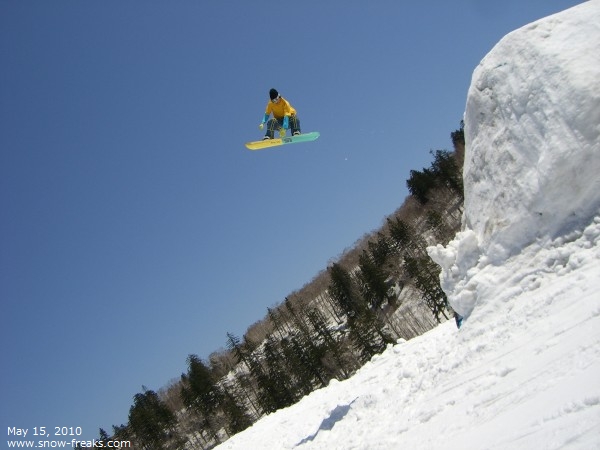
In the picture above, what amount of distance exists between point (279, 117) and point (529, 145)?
9.08 m

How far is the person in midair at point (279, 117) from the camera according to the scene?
16.3m

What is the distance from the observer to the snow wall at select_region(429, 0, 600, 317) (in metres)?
8.66

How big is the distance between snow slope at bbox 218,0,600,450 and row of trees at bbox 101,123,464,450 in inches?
1626

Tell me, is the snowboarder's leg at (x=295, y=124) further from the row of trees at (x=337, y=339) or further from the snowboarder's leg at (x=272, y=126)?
the row of trees at (x=337, y=339)

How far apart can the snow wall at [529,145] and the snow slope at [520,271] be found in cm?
2

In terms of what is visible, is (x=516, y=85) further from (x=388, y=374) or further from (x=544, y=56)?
(x=388, y=374)

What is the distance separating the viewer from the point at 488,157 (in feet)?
34.7

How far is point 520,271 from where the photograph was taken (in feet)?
29.7

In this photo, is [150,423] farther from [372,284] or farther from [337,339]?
[372,284]

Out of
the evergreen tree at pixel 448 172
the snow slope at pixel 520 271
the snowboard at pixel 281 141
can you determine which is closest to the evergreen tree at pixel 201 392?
the evergreen tree at pixel 448 172

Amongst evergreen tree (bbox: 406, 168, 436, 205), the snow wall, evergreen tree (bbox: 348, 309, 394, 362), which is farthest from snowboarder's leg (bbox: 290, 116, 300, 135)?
evergreen tree (bbox: 406, 168, 436, 205)

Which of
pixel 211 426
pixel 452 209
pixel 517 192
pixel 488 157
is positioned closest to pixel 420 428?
pixel 517 192

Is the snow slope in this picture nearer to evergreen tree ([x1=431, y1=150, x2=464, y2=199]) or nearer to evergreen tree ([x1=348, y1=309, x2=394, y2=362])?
evergreen tree ([x1=348, y1=309, x2=394, y2=362])

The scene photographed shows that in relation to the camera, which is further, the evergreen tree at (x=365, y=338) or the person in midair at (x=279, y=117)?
the evergreen tree at (x=365, y=338)
